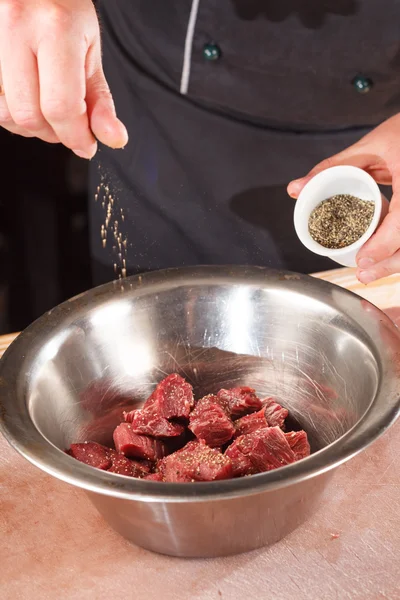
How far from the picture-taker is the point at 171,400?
64.2 inches

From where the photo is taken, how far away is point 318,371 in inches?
66.6

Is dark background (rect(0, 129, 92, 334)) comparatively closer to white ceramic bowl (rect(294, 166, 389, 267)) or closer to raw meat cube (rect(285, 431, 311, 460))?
white ceramic bowl (rect(294, 166, 389, 267))

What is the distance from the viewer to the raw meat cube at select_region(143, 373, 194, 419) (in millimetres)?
1614

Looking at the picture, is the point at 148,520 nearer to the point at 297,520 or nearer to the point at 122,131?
the point at 297,520

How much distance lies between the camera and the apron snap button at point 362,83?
2088 millimetres

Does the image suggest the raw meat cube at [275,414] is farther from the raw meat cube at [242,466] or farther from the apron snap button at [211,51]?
the apron snap button at [211,51]

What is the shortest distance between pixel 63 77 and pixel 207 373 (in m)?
0.81

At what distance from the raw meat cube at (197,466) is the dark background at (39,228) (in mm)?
2269

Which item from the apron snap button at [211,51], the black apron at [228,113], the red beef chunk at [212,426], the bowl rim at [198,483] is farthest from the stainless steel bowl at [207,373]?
the apron snap button at [211,51]

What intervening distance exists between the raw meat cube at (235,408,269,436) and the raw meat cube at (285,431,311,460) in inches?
2.7

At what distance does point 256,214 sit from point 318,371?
81cm

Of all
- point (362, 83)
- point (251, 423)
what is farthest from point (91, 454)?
point (362, 83)

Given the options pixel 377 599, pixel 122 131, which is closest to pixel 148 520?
pixel 377 599

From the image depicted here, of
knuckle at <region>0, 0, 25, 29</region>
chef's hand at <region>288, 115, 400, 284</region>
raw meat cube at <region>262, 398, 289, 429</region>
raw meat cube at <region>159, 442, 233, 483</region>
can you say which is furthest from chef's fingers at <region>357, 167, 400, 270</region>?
knuckle at <region>0, 0, 25, 29</region>
